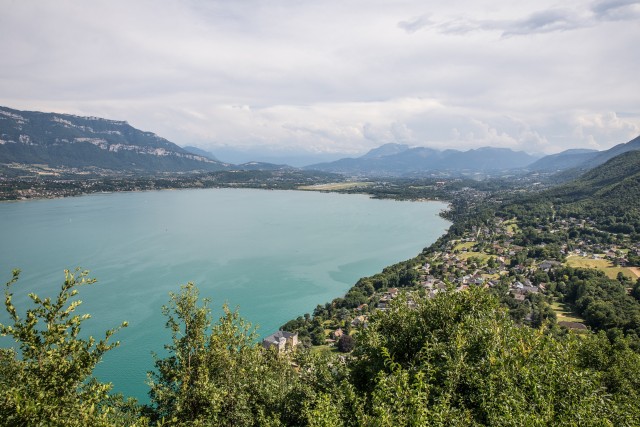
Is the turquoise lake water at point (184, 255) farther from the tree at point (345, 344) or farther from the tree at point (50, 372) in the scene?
the tree at point (50, 372)

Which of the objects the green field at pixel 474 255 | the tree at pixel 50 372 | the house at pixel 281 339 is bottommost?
the house at pixel 281 339

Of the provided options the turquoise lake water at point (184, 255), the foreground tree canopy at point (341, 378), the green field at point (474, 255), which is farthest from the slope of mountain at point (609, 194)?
the foreground tree canopy at point (341, 378)

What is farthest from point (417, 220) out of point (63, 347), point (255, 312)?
point (63, 347)

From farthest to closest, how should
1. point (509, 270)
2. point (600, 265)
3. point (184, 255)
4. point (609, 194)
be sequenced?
point (609, 194)
point (184, 255)
point (509, 270)
point (600, 265)

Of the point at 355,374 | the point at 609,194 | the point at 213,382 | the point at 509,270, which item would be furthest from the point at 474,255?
the point at 213,382

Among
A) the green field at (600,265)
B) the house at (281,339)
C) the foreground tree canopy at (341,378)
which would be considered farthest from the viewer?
the green field at (600,265)

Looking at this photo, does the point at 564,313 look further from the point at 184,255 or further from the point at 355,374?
the point at 184,255

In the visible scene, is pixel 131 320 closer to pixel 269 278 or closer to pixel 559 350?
pixel 269 278
